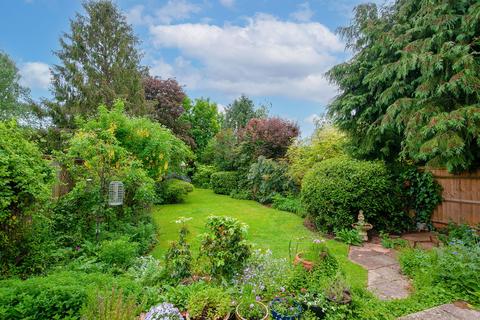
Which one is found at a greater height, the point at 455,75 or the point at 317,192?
the point at 455,75

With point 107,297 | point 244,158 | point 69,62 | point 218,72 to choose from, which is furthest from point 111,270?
point 69,62

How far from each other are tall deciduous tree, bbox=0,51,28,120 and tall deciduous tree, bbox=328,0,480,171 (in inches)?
790

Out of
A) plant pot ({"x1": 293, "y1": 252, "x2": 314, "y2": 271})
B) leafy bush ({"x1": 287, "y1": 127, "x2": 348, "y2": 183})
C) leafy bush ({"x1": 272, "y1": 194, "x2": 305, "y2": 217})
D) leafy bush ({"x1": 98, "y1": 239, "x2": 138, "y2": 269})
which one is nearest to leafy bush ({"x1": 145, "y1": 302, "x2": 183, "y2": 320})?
plant pot ({"x1": 293, "y1": 252, "x2": 314, "y2": 271})

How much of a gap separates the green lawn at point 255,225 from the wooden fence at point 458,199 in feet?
8.75

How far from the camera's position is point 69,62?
12352mm

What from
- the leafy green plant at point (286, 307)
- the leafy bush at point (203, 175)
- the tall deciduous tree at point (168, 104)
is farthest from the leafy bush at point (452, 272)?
the tall deciduous tree at point (168, 104)

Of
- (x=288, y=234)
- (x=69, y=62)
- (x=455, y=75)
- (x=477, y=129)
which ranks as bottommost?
(x=288, y=234)

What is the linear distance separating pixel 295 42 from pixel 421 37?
9.40 ft

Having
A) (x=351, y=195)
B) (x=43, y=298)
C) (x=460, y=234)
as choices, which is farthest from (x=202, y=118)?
(x=43, y=298)

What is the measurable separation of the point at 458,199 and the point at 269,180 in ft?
19.4

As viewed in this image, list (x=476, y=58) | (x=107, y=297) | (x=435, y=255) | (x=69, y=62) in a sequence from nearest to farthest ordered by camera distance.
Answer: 1. (x=107, y=297)
2. (x=435, y=255)
3. (x=476, y=58)
4. (x=69, y=62)

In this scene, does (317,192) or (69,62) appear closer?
(317,192)

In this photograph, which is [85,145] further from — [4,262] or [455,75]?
[455,75]

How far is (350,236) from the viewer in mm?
5512
